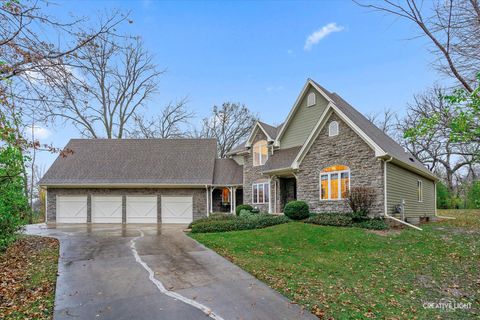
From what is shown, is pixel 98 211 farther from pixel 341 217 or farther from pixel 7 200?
pixel 341 217

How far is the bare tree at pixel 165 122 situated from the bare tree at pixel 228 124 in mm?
3271

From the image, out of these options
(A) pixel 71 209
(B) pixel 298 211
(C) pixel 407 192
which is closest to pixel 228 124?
(A) pixel 71 209

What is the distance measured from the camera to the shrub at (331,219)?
1336cm

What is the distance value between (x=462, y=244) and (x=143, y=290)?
10671 mm

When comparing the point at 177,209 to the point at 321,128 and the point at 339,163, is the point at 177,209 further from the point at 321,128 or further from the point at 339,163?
the point at 339,163

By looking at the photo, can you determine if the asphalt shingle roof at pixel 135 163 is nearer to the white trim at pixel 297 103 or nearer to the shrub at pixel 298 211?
the white trim at pixel 297 103

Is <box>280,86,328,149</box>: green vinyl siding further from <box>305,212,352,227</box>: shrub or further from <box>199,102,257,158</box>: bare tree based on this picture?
<box>199,102,257,158</box>: bare tree

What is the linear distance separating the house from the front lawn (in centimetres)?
1091

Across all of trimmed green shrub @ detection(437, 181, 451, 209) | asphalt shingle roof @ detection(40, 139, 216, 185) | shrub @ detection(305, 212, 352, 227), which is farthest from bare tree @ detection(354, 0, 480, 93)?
trimmed green shrub @ detection(437, 181, 451, 209)

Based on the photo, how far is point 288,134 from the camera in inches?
765

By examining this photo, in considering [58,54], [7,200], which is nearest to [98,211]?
[7,200]

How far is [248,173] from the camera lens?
2142 centimetres

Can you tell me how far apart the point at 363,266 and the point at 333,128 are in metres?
8.44

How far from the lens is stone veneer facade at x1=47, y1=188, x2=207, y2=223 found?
70.2 ft
